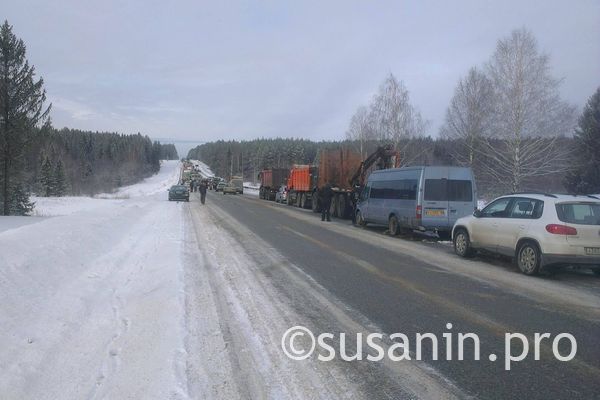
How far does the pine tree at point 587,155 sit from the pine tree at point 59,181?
6262 centimetres

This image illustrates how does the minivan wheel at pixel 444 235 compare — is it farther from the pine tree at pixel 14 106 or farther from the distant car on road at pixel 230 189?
the distant car on road at pixel 230 189

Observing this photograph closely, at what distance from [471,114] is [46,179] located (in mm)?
58094

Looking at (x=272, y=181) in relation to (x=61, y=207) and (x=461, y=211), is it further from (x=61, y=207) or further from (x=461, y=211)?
(x=461, y=211)

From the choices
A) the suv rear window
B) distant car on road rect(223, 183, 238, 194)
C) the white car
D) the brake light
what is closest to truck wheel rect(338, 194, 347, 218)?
the white car

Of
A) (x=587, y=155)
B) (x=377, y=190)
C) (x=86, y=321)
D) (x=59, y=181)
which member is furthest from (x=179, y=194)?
(x=59, y=181)

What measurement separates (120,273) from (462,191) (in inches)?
439

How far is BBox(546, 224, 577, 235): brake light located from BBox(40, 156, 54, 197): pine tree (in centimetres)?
6938

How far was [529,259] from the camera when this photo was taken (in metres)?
9.58


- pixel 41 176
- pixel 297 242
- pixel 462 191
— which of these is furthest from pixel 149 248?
pixel 41 176

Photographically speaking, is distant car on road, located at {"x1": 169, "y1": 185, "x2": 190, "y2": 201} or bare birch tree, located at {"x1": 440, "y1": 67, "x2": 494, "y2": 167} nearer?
bare birch tree, located at {"x1": 440, "y1": 67, "x2": 494, "y2": 167}

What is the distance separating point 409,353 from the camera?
16.5 ft

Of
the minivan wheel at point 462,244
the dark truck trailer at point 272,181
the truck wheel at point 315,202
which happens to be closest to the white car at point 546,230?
the minivan wheel at point 462,244

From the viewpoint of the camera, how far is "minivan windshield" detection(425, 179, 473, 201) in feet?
51.6

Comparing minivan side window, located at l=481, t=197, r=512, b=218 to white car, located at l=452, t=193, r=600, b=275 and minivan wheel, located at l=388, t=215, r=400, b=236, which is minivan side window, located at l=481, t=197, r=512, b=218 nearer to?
white car, located at l=452, t=193, r=600, b=275
